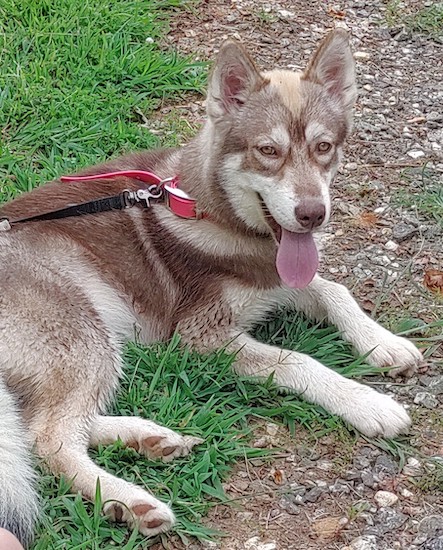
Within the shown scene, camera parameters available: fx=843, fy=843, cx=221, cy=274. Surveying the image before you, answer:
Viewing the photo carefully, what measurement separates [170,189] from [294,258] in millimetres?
647

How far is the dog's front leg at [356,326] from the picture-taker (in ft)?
11.5

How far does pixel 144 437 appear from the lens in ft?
10.1

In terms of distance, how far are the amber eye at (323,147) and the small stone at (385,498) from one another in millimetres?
1314

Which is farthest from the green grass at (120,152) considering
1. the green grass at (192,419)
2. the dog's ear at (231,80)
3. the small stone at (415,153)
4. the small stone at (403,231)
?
the small stone at (415,153)

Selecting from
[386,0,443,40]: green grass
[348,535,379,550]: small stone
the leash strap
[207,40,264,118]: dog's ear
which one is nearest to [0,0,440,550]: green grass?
[348,535,379,550]: small stone

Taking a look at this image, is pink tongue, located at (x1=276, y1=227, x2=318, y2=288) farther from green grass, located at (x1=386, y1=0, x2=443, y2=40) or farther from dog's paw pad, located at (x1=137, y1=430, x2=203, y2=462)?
green grass, located at (x1=386, y1=0, x2=443, y2=40)

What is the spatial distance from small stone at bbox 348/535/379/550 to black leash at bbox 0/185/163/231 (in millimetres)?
1641

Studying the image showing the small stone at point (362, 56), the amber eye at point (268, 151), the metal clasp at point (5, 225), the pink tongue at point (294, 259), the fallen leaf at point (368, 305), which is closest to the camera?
the amber eye at point (268, 151)

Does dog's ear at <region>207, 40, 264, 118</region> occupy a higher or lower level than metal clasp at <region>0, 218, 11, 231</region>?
higher

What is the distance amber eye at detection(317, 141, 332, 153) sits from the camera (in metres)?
3.31

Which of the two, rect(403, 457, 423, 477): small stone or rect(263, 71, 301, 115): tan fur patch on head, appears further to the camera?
rect(263, 71, 301, 115): tan fur patch on head

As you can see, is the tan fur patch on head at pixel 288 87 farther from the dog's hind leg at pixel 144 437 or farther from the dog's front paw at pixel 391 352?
the dog's hind leg at pixel 144 437

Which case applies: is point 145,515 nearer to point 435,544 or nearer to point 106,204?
point 435,544

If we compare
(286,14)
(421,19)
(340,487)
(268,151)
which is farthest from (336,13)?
(340,487)
